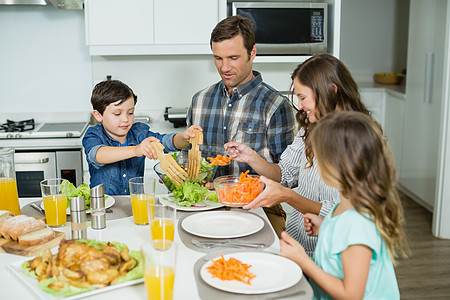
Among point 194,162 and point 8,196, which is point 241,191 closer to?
point 194,162

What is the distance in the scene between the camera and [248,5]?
11.5 feet

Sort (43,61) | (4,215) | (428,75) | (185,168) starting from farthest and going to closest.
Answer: (428,75), (43,61), (185,168), (4,215)

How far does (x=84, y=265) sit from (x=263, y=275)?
1.57 feet

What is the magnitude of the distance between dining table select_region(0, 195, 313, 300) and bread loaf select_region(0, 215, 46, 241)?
74mm

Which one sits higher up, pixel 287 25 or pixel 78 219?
pixel 287 25

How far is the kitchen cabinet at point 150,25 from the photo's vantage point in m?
3.55

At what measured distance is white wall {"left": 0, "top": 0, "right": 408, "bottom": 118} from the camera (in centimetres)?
395

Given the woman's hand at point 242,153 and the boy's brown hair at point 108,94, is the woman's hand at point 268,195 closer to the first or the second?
the woman's hand at point 242,153

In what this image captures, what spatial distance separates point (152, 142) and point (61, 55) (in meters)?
2.22

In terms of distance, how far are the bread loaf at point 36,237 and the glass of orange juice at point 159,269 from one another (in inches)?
20.4

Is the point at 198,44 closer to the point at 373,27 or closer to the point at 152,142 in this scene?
the point at 152,142

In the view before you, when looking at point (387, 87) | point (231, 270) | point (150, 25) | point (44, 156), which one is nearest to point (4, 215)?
Result: point (231, 270)

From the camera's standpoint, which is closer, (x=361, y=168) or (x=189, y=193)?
(x=361, y=168)

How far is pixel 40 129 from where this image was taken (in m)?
3.66
